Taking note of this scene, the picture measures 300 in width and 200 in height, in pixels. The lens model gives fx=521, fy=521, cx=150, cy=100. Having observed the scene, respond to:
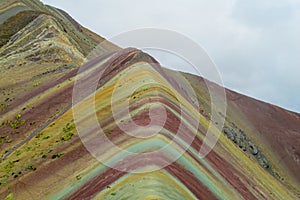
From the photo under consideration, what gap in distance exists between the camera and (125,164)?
81.6 ft

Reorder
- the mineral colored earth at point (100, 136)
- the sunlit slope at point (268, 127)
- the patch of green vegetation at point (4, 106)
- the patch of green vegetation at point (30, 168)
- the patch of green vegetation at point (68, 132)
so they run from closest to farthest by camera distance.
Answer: the mineral colored earth at point (100, 136) < the patch of green vegetation at point (30, 168) < the patch of green vegetation at point (68, 132) < the patch of green vegetation at point (4, 106) < the sunlit slope at point (268, 127)

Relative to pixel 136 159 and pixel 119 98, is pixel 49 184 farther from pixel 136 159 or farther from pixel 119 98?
pixel 119 98

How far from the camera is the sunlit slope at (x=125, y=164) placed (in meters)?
22.9

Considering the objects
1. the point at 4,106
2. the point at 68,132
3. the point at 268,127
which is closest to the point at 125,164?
the point at 68,132

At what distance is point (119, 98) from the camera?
127 ft

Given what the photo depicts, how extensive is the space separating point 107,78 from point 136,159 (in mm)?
23366

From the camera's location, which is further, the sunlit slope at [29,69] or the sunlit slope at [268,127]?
the sunlit slope at [268,127]

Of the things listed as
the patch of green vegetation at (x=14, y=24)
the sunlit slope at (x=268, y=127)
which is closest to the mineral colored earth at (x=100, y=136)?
the patch of green vegetation at (x=14, y=24)

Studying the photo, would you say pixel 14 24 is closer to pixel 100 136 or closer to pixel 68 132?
pixel 68 132

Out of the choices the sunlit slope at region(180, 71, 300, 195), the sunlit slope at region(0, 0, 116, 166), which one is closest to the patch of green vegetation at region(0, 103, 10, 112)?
the sunlit slope at region(0, 0, 116, 166)

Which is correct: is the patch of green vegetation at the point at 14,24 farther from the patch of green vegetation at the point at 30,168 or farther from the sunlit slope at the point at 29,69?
the patch of green vegetation at the point at 30,168

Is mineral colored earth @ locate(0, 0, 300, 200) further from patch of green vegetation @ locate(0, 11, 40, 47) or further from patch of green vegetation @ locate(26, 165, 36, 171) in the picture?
patch of green vegetation @ locate(0, 11, 40, 47)

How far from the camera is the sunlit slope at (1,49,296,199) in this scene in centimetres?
2294

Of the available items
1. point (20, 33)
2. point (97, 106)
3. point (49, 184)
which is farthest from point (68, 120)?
point (20, 33)
